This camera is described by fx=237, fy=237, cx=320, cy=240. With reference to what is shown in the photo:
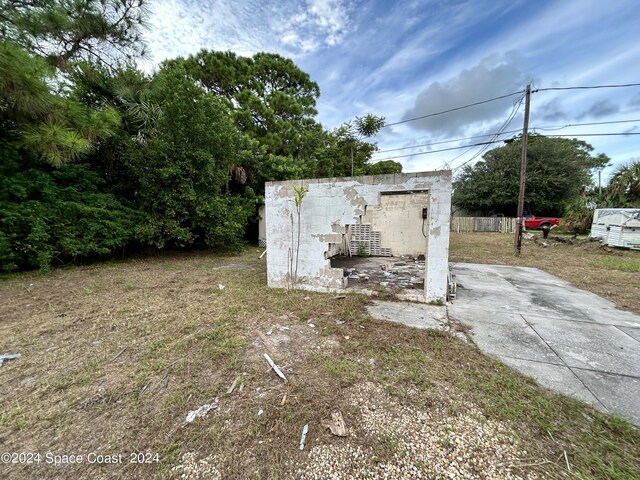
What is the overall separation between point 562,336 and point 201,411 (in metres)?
3.87

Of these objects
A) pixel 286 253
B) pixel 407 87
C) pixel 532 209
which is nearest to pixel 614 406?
pixel 286 253

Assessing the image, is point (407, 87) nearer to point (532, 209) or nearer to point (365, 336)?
point (365, 336)

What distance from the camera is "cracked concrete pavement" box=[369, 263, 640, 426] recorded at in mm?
1993

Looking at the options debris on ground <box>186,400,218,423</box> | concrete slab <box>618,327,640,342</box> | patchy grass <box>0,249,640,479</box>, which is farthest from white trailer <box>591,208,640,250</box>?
debris on ground <box>186,400,218,423</box>

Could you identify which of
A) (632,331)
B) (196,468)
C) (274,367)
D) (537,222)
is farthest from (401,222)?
(537,222)

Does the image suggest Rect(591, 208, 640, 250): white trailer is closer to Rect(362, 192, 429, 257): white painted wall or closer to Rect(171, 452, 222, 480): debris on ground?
Rect(362, 192, 429, 257): white painted wall

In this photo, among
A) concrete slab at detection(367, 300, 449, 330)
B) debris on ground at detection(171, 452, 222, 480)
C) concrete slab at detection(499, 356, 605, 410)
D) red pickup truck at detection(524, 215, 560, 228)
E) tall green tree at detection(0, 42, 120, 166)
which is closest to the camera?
debris on ground at detection(171, 452, 222, 480)

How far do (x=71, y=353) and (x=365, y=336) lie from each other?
319 cm

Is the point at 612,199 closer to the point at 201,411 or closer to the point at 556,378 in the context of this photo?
the point at 556,378

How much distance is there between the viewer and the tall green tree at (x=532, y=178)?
17578mm

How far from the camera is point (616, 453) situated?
4.56ft

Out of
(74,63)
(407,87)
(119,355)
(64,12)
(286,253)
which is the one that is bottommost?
(119,355)

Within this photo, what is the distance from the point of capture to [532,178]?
1775cm

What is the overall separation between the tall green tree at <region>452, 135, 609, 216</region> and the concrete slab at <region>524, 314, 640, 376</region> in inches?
781
